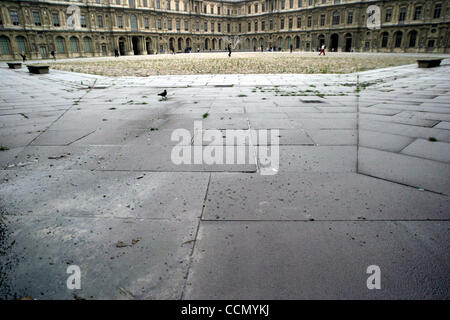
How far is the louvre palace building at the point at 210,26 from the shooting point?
3600 cm

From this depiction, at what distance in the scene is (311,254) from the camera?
1.72m

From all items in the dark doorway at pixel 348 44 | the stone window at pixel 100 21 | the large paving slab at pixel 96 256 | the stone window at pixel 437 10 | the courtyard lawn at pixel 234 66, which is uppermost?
the stone window at pixel 100 21

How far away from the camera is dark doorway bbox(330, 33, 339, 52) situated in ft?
155

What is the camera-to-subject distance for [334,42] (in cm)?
4844

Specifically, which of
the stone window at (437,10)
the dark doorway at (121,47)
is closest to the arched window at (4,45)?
the dark doorway at (121,47)

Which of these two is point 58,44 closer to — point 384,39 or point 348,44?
point 348,44

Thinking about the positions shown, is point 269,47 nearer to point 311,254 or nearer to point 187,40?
point 187,40

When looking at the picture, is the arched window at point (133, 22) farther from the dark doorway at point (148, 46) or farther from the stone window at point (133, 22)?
the dark doorway at point (148, 46)

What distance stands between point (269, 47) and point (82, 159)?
60552mm

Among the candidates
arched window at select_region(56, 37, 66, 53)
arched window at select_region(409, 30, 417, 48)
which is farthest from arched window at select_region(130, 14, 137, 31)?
arched window at select_region(409, 30, 417, 48)

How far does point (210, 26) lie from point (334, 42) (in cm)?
2643

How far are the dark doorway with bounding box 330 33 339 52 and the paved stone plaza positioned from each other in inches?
1937

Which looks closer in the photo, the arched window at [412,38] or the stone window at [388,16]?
the arched window at [412,38]

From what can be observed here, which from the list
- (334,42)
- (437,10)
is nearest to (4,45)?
(334,42)
